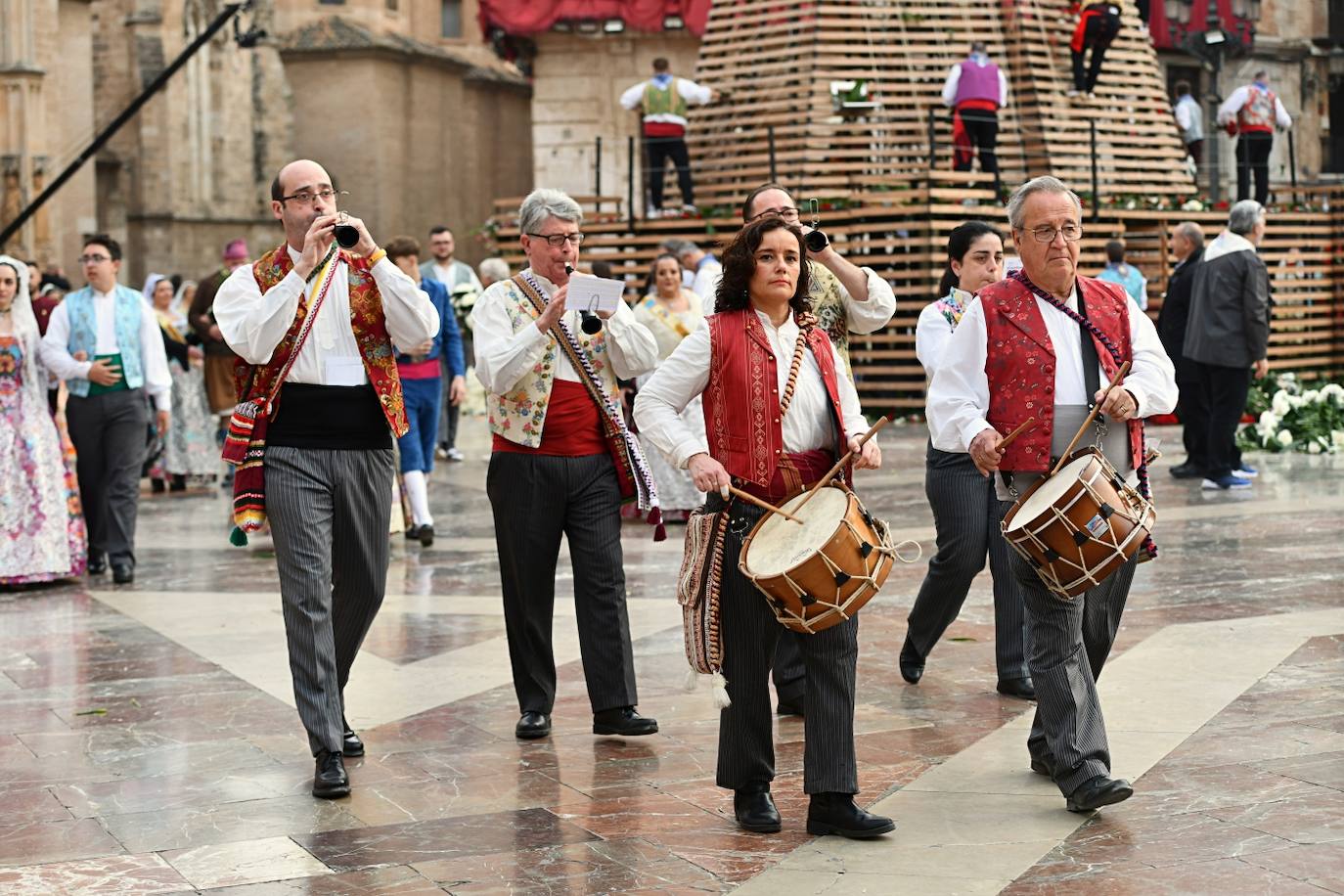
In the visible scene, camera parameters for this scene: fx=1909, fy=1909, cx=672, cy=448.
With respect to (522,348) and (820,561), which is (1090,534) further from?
(522,348)

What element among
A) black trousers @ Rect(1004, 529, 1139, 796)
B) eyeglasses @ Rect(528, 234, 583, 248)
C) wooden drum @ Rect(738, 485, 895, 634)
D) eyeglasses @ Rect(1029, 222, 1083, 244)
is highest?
eyeglasses @ Rect(528, 234, 583, 248)

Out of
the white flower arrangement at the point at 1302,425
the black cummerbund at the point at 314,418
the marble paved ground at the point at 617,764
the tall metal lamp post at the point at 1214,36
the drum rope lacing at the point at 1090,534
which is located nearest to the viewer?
the marble paved ground at the point at 617,764

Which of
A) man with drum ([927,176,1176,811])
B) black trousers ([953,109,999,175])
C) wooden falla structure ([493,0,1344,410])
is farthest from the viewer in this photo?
wooden falla structure ([493,0,1344,410])

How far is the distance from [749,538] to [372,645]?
3.75m

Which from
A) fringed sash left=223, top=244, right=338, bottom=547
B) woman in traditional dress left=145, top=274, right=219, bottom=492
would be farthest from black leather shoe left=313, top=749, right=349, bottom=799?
woman in traditional dress left=145, top=274, right=219, bottom=492

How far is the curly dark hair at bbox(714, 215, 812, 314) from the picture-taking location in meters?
5.66

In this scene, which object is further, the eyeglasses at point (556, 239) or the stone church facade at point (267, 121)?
the stone church facade at point (267, 121)

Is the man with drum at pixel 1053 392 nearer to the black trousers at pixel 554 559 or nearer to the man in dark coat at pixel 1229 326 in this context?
the black trousers at pixel 554 559

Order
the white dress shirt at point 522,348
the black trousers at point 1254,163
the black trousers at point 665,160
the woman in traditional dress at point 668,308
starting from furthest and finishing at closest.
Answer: the black trousers at point 1254,163
the black trousers at point 665,160
the woman in traditional dress at point 668,308
the white dress shirt at point 522,348

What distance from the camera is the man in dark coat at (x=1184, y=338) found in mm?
14594

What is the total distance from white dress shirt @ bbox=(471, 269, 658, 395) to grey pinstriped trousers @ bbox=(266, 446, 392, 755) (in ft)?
1.65

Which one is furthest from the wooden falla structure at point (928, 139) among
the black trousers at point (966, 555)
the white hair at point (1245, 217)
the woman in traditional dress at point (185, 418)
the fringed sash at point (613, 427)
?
the fringed sash at point (613, 427)

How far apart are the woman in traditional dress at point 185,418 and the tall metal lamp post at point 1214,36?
15.0 m

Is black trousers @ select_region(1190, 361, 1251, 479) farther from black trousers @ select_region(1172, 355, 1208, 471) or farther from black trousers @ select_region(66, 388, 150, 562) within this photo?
black trousers @ select_region(66, 388, 150, 562)
